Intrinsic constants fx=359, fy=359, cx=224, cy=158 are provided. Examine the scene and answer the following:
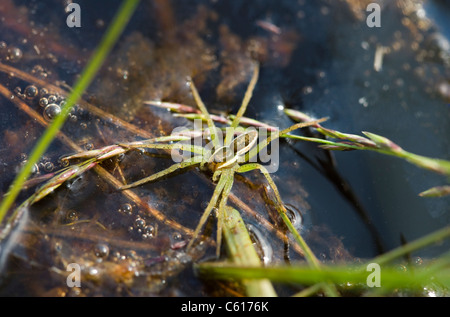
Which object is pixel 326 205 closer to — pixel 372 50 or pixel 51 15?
pixel 372 50

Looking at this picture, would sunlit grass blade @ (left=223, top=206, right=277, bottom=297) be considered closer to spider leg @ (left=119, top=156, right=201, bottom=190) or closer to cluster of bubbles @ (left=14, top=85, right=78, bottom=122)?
spider leg @ (left=119, top=156, right=201, bottom=190)

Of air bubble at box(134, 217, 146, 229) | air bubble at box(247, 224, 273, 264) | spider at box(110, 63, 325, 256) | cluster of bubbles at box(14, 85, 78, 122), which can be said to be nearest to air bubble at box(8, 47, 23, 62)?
cluster of bubbles at box(14, 85, 78, 122)

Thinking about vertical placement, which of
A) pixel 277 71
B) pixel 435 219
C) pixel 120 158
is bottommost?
A: pixel 435 219

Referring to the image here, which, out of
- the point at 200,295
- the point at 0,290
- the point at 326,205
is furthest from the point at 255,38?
the point at 0,290

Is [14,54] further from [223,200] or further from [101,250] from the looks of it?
[223,200]

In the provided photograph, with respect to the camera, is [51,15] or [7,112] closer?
[7,112]

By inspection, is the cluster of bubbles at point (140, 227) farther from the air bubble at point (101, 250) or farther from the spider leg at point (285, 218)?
the spider leg at point (285, 218)

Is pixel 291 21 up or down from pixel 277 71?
up
